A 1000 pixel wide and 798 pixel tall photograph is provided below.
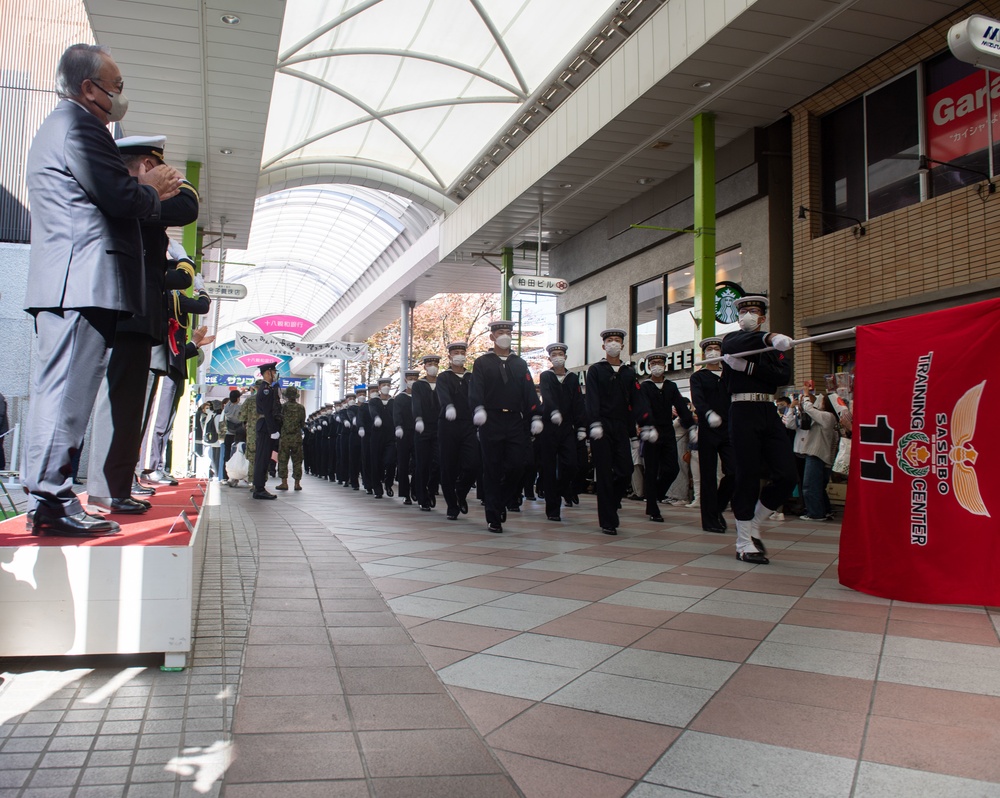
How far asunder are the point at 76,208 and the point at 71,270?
25 cm

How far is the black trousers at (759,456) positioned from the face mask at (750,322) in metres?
0.62

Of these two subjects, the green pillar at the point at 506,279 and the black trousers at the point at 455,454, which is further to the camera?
the green pillar at the point at 506,279

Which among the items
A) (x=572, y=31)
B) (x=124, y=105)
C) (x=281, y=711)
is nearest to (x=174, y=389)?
(x=124, y=105)

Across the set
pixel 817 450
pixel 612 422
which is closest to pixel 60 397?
pixel 612 422

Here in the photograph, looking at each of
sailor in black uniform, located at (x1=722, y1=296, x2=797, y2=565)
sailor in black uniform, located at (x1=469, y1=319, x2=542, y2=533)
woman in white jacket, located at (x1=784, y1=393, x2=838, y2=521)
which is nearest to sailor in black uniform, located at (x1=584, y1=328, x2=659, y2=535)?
sailor in black uniform, located at (x1=469, y1=319, x2=542, y2=533)

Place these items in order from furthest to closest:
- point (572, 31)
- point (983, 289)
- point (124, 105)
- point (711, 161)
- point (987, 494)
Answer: point (572, 31) < point (711, 161) < point (983, 289) < point (987, 494) < point (124, 105)

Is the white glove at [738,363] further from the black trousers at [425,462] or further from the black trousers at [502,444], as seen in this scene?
the black trousers at [425,462]

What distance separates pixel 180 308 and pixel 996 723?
5.93 m

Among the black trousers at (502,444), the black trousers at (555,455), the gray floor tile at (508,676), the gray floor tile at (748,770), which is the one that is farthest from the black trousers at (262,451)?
the gray floor tile at (748,770)

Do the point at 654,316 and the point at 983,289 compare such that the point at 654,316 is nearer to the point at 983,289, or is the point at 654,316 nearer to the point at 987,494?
the point at 983,289

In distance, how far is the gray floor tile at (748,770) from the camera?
2213mm

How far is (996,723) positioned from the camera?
109 inches

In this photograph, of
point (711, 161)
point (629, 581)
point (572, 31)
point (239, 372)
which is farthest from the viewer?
point (239, 372)

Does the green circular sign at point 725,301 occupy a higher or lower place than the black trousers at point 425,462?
higher
